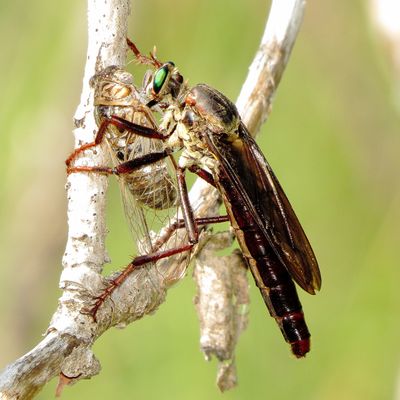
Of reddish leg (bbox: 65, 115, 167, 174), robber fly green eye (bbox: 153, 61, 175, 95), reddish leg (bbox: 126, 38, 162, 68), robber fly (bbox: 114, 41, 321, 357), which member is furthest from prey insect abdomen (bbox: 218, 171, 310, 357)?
reddish leg (bbox: 126, 38, 162, 68)

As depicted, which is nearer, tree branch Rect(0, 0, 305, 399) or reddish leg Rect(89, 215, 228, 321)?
tree branch Rect(0, 0, 305, 399)

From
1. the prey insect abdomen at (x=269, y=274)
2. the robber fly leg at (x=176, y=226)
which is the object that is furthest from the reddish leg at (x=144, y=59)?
the robber fly leg at (x=176, y=226)

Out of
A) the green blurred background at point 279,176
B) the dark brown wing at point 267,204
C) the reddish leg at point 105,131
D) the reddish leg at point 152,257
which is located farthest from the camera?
the green blurred background at point 279,176

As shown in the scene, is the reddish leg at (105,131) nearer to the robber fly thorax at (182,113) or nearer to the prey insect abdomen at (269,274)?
the robber fly thorax at (182,113)

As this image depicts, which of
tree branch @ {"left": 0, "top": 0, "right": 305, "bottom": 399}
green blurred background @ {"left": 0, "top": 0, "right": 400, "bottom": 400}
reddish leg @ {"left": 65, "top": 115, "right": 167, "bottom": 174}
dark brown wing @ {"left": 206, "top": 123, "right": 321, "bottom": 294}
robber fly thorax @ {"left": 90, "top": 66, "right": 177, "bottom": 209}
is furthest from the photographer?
green blurred background @ {"left": 0, "top": 0, "right": 400, "bottom": 400}

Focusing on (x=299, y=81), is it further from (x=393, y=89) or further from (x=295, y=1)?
(x=295, y=1)

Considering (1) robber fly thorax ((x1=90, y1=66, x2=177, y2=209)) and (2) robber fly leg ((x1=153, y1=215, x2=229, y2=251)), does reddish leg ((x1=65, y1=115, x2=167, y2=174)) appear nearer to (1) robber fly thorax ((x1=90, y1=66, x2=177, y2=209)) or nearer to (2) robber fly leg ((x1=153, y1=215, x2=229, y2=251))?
(1) robber fly thorax ((x1=90, y1=66, x2=177, y2=209))
